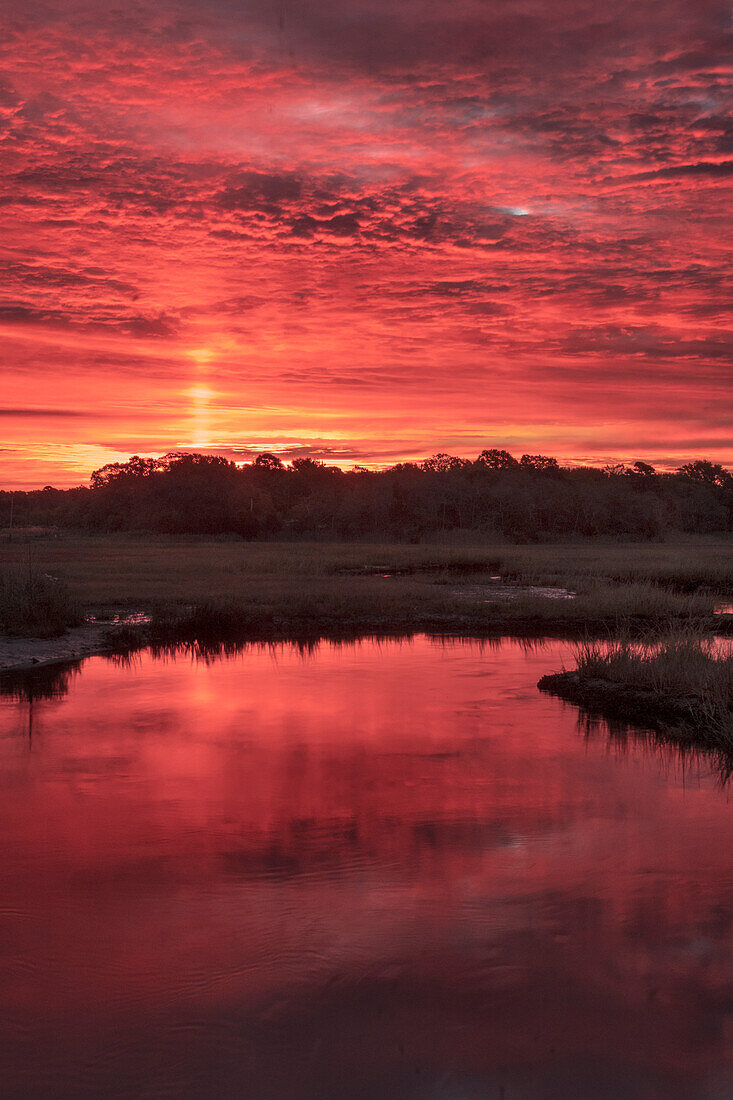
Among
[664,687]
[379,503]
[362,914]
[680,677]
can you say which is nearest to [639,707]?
[664,687]

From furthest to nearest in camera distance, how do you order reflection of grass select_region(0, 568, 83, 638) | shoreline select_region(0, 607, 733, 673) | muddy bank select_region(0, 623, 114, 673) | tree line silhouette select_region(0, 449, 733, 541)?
1. tree line silhouette select_region(0, 449, 733, 541)
2. reflection of grass select_region(0, 568, 83, 638)
3. shoreline select_region(0, 607, 733, 673)
4. muddy bank select_region(0, 623, 114, 673)

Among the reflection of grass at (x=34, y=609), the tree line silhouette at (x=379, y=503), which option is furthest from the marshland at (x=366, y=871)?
the tree line silhouette at (x=379, y=503)

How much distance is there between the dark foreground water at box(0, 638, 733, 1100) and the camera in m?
5.76

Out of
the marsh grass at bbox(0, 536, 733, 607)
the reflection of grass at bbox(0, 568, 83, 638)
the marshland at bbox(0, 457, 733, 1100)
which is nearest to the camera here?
the marshland at bbox(0, 457, 733, 1100)

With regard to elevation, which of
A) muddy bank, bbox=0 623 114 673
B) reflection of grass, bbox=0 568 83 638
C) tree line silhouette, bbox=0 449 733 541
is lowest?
muddy bank, bbox=0 623 114 673

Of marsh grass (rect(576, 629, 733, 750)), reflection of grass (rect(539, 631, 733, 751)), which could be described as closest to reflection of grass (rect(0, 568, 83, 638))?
reflection of grass (rect(539, 631, 733, 751))

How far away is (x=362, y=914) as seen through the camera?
7.92m

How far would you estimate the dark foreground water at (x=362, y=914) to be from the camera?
576cm

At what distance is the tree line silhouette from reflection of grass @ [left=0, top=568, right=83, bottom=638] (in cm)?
5643

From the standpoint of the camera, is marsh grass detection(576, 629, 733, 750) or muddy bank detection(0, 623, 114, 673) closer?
marsh grass detection(576, 629, 733, 750)

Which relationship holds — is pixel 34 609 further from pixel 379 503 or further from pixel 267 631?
pixel 379 503

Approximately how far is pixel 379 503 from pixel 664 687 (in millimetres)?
80503

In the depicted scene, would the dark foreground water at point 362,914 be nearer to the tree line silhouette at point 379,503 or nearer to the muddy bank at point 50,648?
the muddy bank at point 50,648

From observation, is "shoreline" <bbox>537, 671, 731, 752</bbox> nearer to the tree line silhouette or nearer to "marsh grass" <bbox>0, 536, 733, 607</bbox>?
"marsh grass" <bbox>0, 536, 733, 607</bbox>
